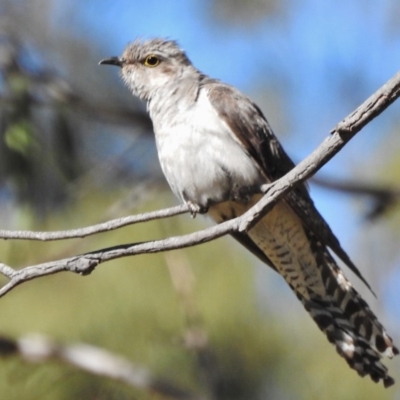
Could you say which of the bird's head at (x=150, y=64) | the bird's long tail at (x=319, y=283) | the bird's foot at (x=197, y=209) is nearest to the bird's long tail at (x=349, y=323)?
the bird's long tail at (x=319, y=283)

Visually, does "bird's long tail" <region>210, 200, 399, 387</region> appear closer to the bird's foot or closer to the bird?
the bird

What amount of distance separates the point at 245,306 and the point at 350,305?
3.47m

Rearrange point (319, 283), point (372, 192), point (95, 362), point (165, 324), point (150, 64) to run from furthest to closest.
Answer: point (165, 324), point (372, 192), point (95, 362), point (150, 64), point (319, 283)

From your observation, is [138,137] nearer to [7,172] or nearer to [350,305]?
[7,172]

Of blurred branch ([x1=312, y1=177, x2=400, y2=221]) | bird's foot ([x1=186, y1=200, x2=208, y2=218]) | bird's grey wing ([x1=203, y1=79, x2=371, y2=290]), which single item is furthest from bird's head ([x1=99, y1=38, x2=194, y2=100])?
blurred branch ([x1=312, y1=177, x2=400, y2=221])

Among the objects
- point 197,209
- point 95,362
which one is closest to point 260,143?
point 197,209

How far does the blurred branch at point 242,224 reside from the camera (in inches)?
106

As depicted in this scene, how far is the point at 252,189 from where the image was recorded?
3914mm

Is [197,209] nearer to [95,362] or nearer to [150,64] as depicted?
[150,64]

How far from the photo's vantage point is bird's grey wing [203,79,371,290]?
12.9 ft

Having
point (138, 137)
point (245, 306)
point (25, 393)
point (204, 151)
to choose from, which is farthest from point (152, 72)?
point (245, 306)

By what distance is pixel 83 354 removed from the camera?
542cm

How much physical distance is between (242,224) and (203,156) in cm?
88

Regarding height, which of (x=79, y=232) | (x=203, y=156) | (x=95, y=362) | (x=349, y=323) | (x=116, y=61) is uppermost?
(x=116, y=61)
